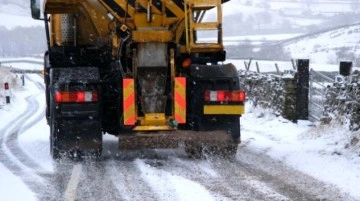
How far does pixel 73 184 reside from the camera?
715cm

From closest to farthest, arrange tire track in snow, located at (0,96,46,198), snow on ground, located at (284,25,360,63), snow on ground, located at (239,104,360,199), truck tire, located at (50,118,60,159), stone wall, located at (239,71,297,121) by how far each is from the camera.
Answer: tire track in snow, located at (0,96,46,198), snow on ground, located at (239,104,360,199), truck tire, located at (50,118,60,159), stone wall, located at (239,71,297,121), snow on ground, located at (284,25,360,63)

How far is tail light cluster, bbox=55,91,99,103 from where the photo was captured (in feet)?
28.3

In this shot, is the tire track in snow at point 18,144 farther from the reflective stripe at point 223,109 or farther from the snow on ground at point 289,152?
the reflective stripe at point 223,109

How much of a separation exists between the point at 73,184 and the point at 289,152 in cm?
380

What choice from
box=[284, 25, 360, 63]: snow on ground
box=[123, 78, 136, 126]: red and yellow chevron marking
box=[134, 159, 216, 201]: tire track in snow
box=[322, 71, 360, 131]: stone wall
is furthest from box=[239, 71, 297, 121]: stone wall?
box=[284, 25, 360, 63]: snow on ground

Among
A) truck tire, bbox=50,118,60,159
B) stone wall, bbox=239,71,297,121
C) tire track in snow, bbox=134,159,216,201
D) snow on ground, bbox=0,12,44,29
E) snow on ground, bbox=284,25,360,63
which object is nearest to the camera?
tire track in snow, bbox=134,159,216,201

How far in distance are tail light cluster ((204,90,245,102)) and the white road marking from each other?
221 cm

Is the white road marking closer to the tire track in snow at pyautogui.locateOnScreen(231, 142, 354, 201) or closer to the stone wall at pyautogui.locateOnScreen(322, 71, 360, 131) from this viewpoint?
the tire track in snow at pyautogui.locateOnScreen(231, 142, 354, 201)

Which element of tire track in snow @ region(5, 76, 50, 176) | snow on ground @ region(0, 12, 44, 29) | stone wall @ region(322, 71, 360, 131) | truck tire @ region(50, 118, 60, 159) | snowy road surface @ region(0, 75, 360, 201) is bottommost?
tire track in snow @ region(5, 76, 50, 176)

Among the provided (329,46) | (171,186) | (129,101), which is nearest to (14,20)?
(329,46)

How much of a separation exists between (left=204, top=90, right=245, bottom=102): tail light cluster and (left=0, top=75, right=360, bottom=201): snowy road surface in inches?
36.6

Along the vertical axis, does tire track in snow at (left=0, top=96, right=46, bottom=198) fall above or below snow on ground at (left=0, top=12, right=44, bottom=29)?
below

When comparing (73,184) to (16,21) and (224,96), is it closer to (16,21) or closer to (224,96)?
(224,96)

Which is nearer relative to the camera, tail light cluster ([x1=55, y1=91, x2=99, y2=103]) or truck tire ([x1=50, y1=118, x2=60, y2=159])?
tail light cluster ([x1=55, y1=91, x2=99, y2=103])
